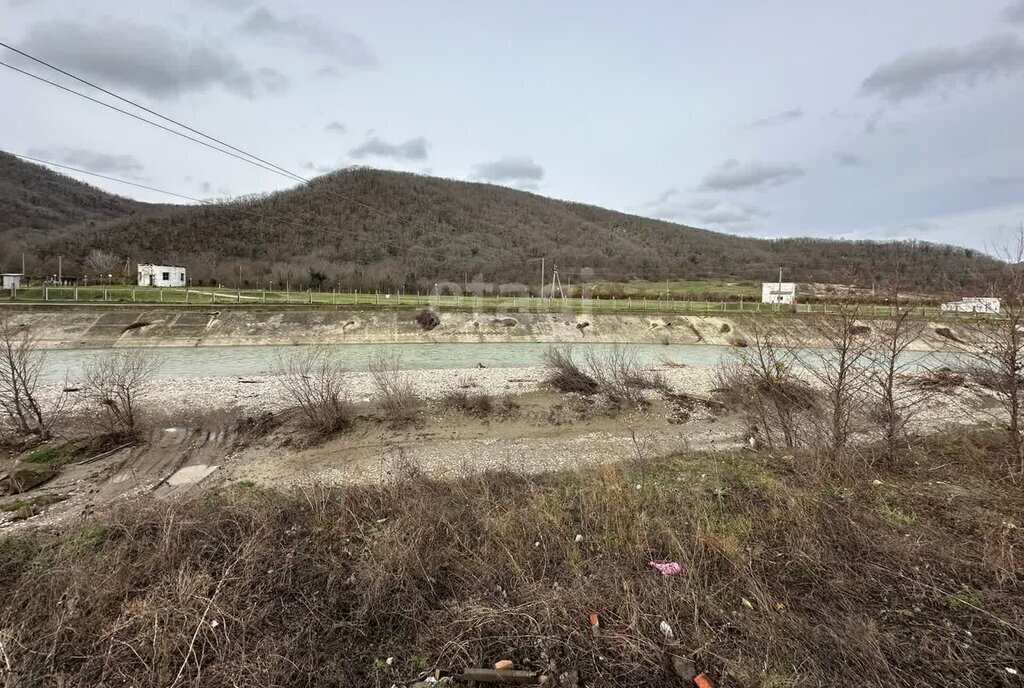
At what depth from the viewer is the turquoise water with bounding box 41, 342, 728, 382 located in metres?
20.6

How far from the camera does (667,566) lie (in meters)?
4.52

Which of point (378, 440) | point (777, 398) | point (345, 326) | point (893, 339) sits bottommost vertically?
point (378, 440)

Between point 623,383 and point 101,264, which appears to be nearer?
point 623,383

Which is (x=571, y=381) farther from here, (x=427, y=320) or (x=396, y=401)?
(x=427, y=320)

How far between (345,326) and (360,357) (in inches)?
311

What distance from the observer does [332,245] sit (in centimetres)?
9312

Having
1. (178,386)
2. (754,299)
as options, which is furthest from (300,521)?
(754,299)

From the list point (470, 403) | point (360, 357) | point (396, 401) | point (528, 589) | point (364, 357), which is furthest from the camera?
point (364, 357)

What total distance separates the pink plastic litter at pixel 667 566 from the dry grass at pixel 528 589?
105mm

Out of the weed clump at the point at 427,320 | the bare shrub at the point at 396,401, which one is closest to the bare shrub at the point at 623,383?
the bare shrub at the point at 396,401

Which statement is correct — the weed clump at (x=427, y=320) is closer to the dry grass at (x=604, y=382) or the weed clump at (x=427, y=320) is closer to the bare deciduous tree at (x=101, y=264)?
the dry grass at (x=604, y=382)

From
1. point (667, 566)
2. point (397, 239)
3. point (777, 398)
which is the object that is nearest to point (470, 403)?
point (777, 398)

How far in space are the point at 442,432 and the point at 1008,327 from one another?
11.1 m

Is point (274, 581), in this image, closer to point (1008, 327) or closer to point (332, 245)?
point (1008, 327)
